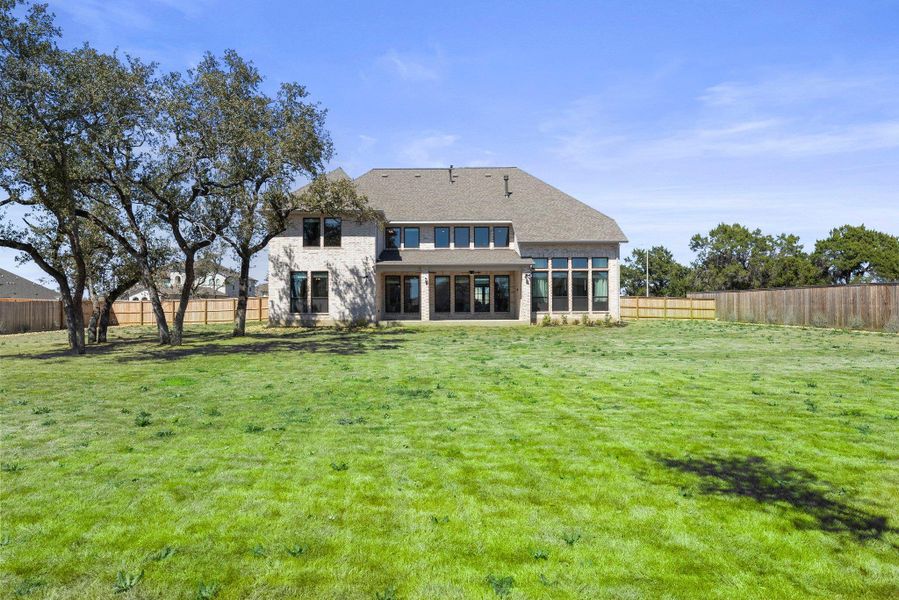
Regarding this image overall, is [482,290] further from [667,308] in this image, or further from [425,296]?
[667,308]

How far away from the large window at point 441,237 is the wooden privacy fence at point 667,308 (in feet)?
56.3

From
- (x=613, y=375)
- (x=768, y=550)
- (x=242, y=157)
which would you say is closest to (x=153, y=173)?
(x=242, y=157)

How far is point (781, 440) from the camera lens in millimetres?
7039

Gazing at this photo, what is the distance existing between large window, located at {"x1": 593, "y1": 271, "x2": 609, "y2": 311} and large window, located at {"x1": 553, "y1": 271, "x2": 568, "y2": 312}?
1.89 meters

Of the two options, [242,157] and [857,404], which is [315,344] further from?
[857,404]

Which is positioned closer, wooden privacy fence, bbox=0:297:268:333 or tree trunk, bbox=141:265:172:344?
tree trunk, bbox=141:265:172:344

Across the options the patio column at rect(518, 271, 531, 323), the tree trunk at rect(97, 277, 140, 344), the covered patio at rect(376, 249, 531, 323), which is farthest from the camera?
the patio column at rect(518, 271, 531, 323)

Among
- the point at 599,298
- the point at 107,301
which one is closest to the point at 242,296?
the point at 107,301

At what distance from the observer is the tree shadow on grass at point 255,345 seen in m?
18.4

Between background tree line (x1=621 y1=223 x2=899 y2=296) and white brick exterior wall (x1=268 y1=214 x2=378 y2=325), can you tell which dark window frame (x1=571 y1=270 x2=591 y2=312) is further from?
background tree line (x1=621 y1=223 x2=899 y2=296)

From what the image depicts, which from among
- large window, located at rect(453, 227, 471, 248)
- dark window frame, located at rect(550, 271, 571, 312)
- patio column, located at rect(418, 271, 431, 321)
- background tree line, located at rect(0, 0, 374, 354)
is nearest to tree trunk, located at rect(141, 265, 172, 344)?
background tree line, located at rect(0, 0, 374, 354)

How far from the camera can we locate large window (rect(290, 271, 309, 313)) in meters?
31.6

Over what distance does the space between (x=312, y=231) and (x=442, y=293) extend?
884 centimetres

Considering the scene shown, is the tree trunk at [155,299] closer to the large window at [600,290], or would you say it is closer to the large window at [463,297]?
the large window at [463,297]
